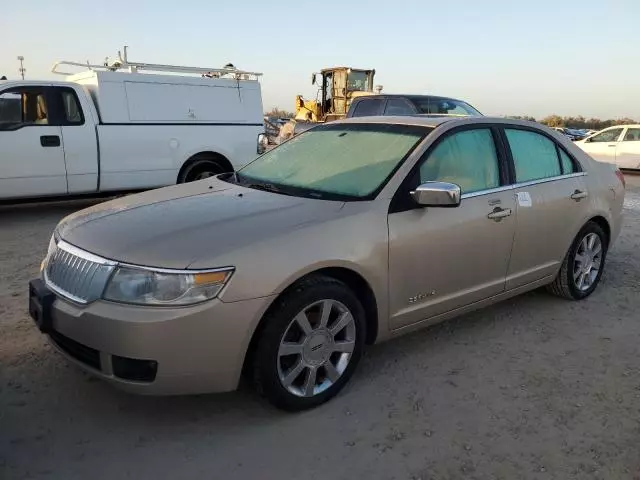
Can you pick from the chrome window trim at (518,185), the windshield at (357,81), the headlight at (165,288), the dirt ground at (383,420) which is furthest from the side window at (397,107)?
the windshield at (357,81)

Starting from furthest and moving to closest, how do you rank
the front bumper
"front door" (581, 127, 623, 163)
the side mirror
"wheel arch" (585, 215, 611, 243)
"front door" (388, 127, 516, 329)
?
1. "front door" (581, 127, 623, 163)
2. "wheel arch" (585, 215, 611, 243)
3. "front door" (388, 127, 516, 329)
4. the side mirror
5. the front bumper

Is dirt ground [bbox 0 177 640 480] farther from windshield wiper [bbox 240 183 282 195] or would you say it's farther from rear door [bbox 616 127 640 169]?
rear door [bbox 616 127 640 169]

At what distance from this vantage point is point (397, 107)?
11.2m

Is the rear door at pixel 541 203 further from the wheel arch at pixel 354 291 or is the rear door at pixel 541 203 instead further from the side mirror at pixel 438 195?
the wheel arch at pixel 354 291

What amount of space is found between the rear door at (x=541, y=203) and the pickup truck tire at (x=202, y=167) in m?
5.60

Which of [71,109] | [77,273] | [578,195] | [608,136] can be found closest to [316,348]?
[77,273]

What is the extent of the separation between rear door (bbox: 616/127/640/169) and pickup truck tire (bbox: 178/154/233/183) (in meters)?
12.3

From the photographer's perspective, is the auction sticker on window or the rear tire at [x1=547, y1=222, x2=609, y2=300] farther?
the rear tire at [x1=547, y1=222, x2=609, y2=300]

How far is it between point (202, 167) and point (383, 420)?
22.2ft

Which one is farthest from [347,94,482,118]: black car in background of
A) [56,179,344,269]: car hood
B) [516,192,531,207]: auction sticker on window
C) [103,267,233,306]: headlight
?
[103,267,233,306]: headlight

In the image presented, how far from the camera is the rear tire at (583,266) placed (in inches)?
182

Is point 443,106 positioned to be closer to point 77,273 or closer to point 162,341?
point 77,273

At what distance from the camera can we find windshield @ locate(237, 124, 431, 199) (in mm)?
3434

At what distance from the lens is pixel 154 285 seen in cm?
258
